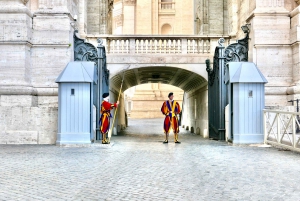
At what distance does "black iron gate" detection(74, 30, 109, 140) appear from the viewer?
14000 mm

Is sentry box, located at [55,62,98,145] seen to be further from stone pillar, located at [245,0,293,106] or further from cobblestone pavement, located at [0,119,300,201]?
stone pillar, located at [245,0,293,106]

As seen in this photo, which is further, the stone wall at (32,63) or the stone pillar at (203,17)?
the stone pillar at (203,17)

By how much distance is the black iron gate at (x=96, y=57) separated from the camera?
14.0 m

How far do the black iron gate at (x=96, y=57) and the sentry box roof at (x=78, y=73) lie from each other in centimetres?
131

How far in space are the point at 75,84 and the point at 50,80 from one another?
2181 millimetres

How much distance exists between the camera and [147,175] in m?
6.85

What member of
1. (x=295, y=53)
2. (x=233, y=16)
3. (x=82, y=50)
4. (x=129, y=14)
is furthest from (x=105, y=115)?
(x=129, y=14)

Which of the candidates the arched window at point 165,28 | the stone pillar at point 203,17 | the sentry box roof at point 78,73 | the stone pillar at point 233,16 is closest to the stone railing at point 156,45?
the stone pillar at point 233,16

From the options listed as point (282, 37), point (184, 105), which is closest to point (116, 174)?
point (282, 37)

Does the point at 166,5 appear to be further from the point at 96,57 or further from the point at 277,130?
the point at 277,130

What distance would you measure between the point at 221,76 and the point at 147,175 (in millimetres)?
8344

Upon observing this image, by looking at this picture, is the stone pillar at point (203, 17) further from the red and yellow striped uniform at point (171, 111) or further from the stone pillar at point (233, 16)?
the red and yellow striped uniform at point (171, 111)

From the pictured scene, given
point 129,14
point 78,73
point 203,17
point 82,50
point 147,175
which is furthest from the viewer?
point 129,14

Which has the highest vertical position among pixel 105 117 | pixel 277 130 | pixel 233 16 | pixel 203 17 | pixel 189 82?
pixel 203 17
